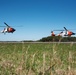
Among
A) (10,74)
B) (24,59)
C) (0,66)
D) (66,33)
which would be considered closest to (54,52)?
(24,59)

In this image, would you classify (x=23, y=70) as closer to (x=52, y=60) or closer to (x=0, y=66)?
(x=52, y=60)

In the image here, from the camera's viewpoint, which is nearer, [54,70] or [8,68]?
[54,70]

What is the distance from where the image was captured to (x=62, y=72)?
480 centimetres

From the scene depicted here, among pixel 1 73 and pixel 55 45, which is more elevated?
pixel 55 45

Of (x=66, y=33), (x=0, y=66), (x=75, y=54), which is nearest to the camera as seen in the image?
(x=75, y=54)

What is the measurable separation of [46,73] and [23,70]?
16.8 inches

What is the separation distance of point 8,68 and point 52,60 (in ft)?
3.73

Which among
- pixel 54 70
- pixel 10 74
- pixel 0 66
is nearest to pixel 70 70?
pixel 54 70

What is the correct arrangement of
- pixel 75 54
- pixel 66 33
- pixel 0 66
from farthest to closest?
pixel 66 33, pixel 0 66, pixel 75 54

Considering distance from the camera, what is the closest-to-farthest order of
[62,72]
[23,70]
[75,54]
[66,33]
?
[23,70], [75,54], [62,72], [66,33]

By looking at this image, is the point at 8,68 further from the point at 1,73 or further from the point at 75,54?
the point at 75,54

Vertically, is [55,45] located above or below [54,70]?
above

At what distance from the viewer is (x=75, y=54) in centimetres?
447

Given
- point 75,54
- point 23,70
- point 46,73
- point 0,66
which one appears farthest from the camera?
point 0,66
